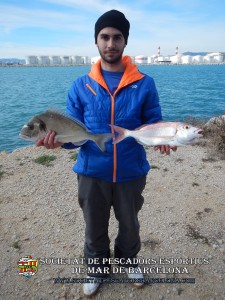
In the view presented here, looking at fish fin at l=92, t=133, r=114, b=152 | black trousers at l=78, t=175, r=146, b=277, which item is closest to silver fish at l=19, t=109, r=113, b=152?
fish fin at l=92, t=133, r=114, b=152

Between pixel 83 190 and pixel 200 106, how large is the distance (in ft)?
88.0

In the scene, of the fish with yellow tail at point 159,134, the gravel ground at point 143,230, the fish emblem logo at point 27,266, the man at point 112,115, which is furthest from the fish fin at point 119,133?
the fish emblem logo at point 27,266

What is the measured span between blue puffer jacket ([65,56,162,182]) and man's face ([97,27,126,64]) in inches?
7.5

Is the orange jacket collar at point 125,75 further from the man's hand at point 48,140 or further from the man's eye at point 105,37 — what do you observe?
the man's hand at point 48,140

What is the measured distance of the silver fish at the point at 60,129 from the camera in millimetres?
2996

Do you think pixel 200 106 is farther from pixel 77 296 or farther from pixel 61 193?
pixel 77 296

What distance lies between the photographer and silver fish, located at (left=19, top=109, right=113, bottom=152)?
9.83 ft

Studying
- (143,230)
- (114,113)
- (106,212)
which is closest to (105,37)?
(114,113)

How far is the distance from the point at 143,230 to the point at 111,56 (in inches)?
137

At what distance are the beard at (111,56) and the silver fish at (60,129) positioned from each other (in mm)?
864

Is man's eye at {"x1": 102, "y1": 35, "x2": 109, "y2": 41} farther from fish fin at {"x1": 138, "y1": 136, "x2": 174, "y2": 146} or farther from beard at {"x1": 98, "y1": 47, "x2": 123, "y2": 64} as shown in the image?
fish fin at {"x1": 138, "y1": 136, "x2": 174, "y2": 146}

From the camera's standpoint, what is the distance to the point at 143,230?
529 centimetres


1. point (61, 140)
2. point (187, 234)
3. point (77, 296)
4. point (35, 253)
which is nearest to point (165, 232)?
point (187, 234)

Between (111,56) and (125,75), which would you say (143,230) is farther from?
(111,56)
